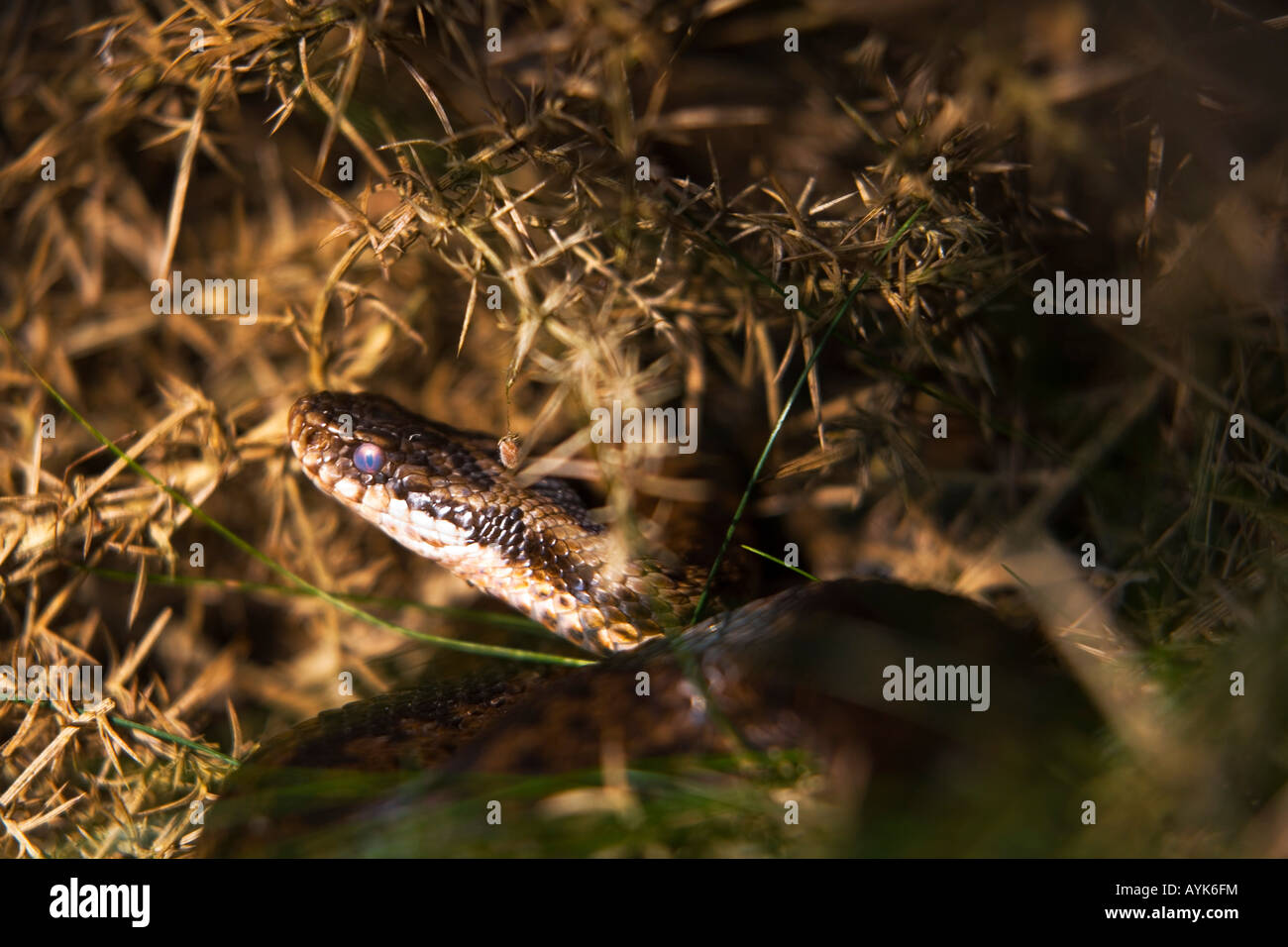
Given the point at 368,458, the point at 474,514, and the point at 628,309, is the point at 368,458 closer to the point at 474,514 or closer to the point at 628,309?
the point at 474,514

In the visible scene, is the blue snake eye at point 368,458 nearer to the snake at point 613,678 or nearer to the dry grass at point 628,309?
the snake at point 613,678

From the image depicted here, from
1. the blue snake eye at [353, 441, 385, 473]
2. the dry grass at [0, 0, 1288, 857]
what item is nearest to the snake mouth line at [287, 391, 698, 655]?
the blue snake eye at [353, 441, 385, 473]

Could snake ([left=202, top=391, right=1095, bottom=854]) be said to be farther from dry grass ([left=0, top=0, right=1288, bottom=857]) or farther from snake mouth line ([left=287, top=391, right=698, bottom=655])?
dry grass ([left=0, top=0, right=1288, bottom=857])

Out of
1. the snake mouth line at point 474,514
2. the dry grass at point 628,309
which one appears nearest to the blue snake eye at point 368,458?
the snake mouth line at point 474,514

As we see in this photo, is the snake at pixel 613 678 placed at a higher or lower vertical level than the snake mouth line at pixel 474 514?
lower

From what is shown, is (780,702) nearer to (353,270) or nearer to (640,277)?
(640,277)

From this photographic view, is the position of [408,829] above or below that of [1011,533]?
below
